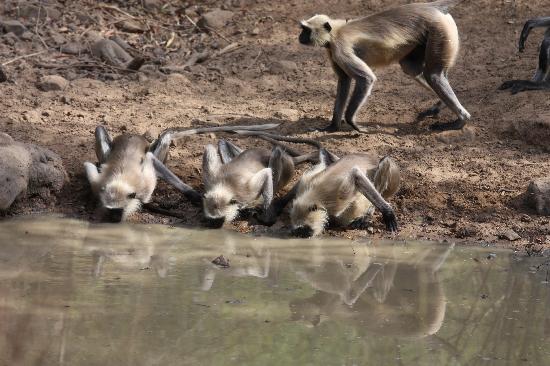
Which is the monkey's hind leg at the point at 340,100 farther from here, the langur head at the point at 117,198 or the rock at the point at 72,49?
the rock at the point at 72,49

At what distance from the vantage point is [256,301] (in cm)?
643

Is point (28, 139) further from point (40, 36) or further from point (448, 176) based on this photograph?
point (448, 176)

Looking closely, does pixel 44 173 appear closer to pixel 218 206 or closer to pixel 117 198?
pixel 117 198

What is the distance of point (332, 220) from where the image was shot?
8.59 metres

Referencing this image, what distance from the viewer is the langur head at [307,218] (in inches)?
Answer: 326

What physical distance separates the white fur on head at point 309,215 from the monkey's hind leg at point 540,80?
393 centimetres

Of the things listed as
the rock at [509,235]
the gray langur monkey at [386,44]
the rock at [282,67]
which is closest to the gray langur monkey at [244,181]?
the gray langur monkey at [386,44]

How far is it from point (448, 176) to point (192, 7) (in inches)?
238

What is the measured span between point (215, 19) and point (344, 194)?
5902 millimetres

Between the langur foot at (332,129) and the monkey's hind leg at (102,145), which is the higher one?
the monkey's hind leg at (102,145)

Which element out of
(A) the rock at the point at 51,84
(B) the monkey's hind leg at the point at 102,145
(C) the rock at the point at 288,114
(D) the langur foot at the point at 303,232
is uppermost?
(D) the langur foot at the point at 303,232

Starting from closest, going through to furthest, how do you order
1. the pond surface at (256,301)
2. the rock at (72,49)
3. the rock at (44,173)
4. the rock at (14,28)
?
1. the pond surface at (256,301)
2. the rock at (44,173)
3. the rock at (72,49)
4. the rock at (14,28)

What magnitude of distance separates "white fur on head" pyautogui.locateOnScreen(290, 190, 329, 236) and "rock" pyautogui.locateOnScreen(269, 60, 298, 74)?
4187mm

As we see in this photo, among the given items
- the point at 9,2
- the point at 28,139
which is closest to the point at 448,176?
the point at 28,139
